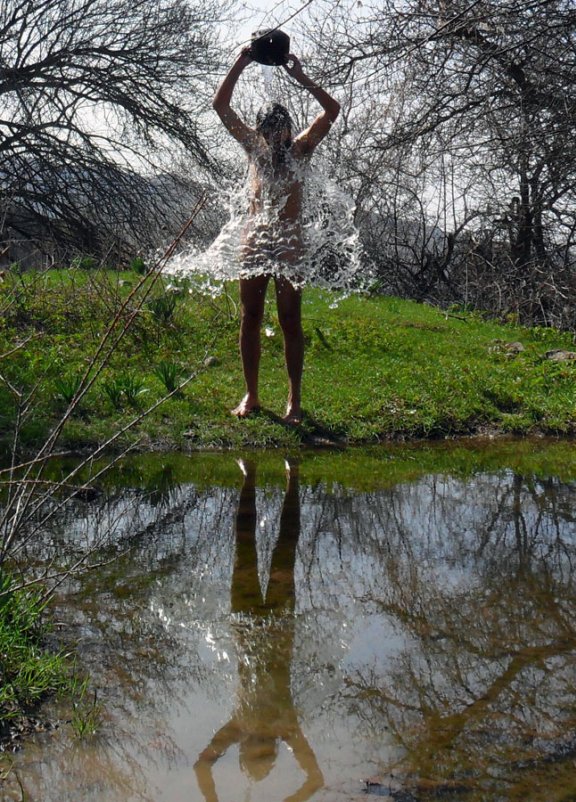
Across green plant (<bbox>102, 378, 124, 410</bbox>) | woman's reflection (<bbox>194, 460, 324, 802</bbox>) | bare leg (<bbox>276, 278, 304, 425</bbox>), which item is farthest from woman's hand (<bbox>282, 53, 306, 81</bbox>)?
woman's reflection (<bbox>194, 460, 324, 802</bbox>)

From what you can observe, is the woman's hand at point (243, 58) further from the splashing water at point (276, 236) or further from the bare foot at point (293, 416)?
the bare foot at point (293, 416)

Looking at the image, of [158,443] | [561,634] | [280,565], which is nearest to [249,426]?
[158,443]

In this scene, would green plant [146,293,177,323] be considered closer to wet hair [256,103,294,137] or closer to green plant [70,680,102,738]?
wet hair [256,103,294,137]

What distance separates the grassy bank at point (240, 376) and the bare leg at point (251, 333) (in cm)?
15

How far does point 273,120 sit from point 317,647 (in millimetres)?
3502

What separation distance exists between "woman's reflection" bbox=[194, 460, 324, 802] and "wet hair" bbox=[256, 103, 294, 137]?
2581mm

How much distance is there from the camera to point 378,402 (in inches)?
253

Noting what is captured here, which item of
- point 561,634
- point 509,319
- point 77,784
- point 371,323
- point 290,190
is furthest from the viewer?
point 509,319

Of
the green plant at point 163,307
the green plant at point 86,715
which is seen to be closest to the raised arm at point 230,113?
the green plant at point 163,307

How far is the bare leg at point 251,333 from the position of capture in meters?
5.44

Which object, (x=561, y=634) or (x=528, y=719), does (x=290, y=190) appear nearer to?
(x=561, y=634)

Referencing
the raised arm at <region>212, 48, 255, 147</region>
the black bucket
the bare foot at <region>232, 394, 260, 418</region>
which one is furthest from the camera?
the bare foot at <region>232, 394, 260, 418</region>

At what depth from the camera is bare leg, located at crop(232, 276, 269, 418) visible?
544 cm

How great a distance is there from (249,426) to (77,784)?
12.9 ft
